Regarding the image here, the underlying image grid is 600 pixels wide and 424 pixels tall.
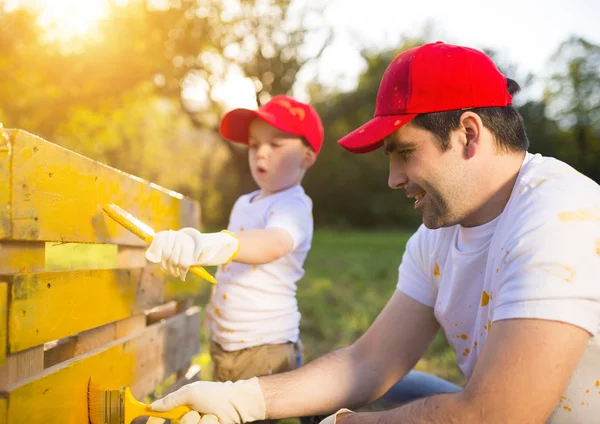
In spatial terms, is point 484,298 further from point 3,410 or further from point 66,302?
point 3,410

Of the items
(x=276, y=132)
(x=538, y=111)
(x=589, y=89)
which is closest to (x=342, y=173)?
(x=538, y=111)

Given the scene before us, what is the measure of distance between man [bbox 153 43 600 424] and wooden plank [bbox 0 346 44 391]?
39 cm

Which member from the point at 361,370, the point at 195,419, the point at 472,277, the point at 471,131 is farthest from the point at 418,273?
the point at 195,419

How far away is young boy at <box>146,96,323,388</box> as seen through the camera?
8.44 feet

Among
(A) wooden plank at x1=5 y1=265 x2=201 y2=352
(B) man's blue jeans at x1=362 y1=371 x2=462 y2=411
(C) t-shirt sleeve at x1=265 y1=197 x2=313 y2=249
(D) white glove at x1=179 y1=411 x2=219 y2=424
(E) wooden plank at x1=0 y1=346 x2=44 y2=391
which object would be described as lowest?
(B) man's blue jeans at x1=362 y1=371 x2=462 y2=411

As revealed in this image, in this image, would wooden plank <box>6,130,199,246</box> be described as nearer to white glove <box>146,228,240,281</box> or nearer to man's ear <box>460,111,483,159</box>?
white glove <box>146,228,240,281</box>

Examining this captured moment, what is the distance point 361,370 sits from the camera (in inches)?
88.1

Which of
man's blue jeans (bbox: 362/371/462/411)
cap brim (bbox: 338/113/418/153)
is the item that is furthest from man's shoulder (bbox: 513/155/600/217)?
man's blue jeans (bbox: 362/371/462/411)

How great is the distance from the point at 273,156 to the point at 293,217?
379mm

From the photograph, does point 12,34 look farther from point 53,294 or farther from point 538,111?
point 538,111

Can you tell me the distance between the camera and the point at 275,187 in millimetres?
2822

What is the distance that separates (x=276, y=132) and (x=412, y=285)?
0.98 meters

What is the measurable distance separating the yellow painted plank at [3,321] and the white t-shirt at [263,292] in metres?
1.26

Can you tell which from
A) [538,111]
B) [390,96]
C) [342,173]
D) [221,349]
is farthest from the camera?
[342,173]
